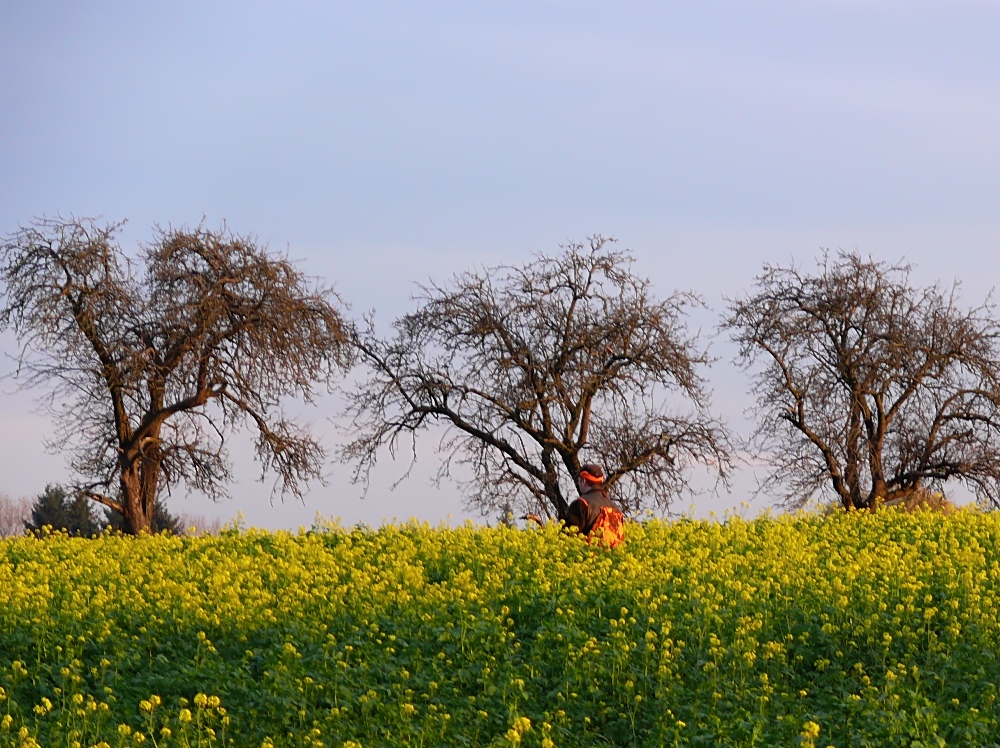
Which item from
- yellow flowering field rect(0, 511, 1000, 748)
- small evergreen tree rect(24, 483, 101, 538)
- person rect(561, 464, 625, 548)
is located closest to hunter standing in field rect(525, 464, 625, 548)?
person rect(561, 464, 625, 548)

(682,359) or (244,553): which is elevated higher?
(682,359)

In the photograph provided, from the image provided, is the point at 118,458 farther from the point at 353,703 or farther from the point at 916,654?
the point at 916,654

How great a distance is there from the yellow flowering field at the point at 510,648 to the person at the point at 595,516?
410 millimetres

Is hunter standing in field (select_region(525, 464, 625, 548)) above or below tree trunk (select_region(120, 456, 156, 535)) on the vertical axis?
below

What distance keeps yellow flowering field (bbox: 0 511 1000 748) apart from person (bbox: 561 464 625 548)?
1.34 ft

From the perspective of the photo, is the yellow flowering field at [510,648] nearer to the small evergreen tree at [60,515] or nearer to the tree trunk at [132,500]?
the tree trunk at [132,500]

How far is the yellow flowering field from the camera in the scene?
11.3 m

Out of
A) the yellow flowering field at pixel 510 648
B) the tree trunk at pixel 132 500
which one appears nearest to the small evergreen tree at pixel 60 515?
the tree trunk at pixel 132 500

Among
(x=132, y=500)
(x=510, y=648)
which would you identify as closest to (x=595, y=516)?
(x=510, y=648)

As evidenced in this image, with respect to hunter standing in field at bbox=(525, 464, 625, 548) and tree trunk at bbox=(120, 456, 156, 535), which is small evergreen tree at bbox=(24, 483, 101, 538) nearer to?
tree trunk at bbox=(120, 456, 156, 535)

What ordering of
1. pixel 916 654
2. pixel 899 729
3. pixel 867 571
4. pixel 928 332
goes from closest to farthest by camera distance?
pixel 899 729 → pixel 916 654 → pixel 867 571 → pixel 928 332

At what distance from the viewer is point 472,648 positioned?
1316 centimetres

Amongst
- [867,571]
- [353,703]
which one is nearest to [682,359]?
[867,571]

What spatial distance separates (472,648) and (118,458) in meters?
18.1
